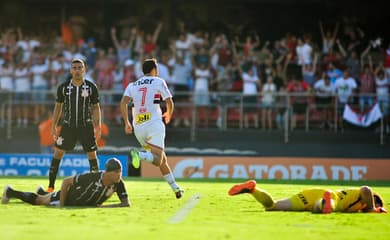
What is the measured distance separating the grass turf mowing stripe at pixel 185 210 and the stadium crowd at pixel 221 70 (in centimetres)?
1100

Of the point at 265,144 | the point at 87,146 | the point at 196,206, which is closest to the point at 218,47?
the point at 265,144

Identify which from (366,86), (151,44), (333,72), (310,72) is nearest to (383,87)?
(366,86)

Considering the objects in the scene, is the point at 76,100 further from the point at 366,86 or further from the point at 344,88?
the point at 366,86

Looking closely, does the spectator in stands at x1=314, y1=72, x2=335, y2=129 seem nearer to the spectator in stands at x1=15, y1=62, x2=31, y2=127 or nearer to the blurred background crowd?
the blurred background crowd

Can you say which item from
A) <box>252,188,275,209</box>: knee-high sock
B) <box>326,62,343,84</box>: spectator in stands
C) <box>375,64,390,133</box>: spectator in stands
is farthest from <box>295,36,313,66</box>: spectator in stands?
<box>252,188,275,209</box>: knee-high sock

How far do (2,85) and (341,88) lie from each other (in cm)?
1058

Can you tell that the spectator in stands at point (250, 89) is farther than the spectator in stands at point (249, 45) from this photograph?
No

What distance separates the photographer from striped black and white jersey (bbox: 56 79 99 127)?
1445 centimetres

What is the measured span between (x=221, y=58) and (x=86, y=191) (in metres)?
15.2

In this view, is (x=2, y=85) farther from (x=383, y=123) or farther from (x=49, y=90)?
(x=383, y=123)

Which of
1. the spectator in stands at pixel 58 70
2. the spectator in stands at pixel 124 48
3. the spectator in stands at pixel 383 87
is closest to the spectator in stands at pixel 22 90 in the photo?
the spectator in stands at pixel 58 70

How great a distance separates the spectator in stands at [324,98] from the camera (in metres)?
24.7

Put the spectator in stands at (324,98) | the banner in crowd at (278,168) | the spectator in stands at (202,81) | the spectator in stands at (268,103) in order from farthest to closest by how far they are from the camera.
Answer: the spectator in stands at (202,81)
the spectator in stands at (268,103)
the spectator in stands at (324,98)
the banner in crowd at (278,168)

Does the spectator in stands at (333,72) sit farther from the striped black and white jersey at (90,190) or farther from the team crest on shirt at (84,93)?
the striped black and white jersey at (90,190)
